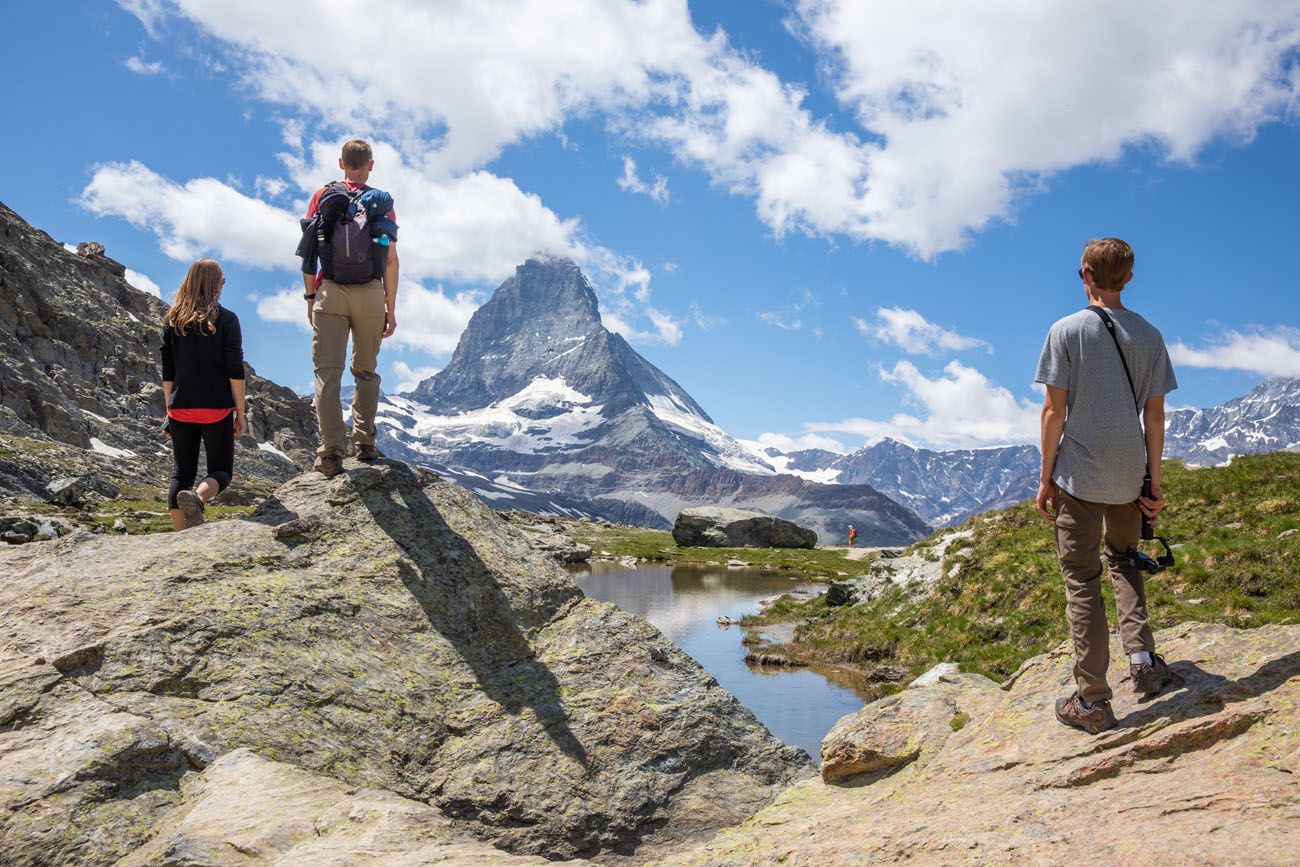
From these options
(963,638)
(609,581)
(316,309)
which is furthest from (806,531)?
(316,309)

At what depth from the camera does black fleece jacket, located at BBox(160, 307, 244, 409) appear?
12.7m

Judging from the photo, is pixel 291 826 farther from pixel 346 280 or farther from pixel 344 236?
pixel 344 236

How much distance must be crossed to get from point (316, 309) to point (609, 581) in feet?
222

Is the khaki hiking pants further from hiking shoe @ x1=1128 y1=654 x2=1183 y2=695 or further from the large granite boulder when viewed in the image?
the large granite boulder

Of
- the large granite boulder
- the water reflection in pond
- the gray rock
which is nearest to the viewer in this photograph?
the water reflection in pond

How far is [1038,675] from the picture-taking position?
33.5ft

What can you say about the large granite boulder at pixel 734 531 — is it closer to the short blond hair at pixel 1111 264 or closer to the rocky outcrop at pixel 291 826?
the short blond hair at pixel 1111 264

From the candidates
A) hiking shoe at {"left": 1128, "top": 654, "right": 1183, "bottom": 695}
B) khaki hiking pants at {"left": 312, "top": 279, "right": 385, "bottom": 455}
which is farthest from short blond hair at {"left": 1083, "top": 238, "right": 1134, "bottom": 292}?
khaki hiking pants at {"left": 312, "top": 279, "right": 385, "bottom": 455}

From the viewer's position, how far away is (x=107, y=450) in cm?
13225

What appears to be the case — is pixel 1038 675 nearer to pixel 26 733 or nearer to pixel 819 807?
pixel 819 807

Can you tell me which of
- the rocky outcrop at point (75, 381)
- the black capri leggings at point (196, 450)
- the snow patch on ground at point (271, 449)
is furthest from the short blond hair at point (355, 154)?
the snow patch on ground at point (271, 449)

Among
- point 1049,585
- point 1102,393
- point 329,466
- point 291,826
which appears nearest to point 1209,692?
point 1102,393

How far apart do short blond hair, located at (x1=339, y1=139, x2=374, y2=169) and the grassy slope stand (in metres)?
20.7

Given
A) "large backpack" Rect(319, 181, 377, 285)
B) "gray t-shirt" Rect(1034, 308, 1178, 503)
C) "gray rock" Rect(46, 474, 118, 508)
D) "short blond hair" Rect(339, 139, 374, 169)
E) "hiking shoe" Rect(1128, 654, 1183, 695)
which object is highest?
"gray rock" Rect(46, 474, 118, 508)
